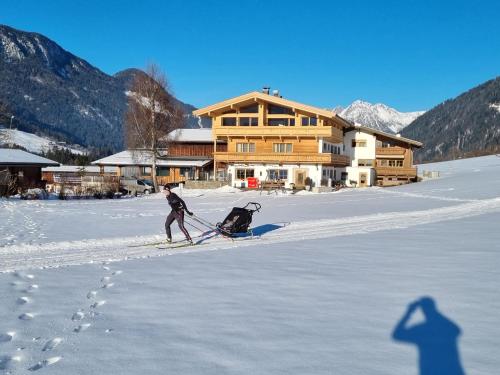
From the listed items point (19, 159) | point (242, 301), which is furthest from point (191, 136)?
point (242, 301)

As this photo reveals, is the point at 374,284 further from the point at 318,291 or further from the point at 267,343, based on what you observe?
the point at 267,343

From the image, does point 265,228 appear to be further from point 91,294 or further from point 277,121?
point 277,121

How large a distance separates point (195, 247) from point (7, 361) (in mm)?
7451

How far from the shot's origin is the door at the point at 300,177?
4166 centimetres

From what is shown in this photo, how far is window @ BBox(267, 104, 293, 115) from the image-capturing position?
42.6 meters

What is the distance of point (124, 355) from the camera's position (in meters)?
4.44

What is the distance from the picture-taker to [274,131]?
136 feet

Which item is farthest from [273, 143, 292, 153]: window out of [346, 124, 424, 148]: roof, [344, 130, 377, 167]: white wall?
[346, 124, 424, 148]: roof

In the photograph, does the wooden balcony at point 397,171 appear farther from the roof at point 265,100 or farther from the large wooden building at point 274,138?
the roof at point 265,100

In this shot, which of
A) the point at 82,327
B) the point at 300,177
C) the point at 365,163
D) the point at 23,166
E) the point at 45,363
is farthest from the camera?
the point at 365,163

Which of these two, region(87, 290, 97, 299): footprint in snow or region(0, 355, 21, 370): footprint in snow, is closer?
region(0, 355, 21, 370): footprint in snow

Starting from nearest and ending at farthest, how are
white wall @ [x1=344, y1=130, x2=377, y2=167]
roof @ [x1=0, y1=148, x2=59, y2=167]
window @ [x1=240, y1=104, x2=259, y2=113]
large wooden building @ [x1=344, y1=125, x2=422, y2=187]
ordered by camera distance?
roof @ [x1=0, y1=148, x2=59, y2=167], window @ [x1=240, y1=104, x2=259, y2=113], large wooden building @ [x1=344, y1=125, x2=422, y2=187], white wall @ [x1=344, y1=130, x2=377, y2=167]

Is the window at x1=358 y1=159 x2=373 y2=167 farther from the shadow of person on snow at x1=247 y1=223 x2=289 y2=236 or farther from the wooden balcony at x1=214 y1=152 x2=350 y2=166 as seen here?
the shadow of person on snow at x1=247 y1=223 x2=289 y2=236

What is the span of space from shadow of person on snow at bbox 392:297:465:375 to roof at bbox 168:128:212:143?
45.2 m
